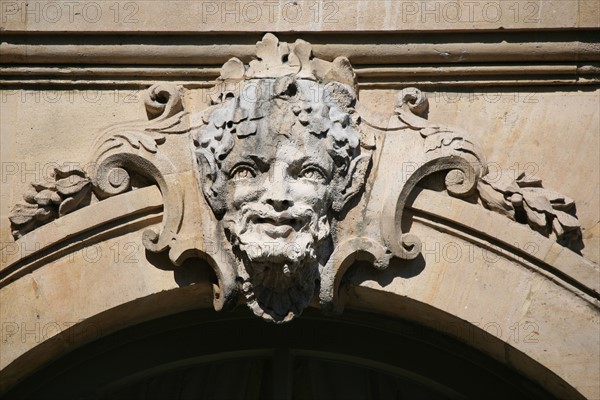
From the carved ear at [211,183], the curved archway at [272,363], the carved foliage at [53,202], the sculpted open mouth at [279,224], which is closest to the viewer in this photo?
the sculpted open mouth at [279,224]

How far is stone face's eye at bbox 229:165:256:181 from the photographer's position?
588 cm

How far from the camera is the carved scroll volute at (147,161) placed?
5969 millimetres

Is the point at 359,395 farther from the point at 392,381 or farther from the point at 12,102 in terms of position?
the point at 12,102

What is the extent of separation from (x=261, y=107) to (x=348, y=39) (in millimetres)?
487

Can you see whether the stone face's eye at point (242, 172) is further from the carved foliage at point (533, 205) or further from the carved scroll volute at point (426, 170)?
the carved foliage at point (533, 205)

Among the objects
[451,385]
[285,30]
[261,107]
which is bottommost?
[451,385]

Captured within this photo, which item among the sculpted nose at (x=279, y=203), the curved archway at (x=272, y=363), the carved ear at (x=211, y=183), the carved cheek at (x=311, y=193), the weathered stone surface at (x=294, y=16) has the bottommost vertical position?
the curved archway at (x=272, y=363)

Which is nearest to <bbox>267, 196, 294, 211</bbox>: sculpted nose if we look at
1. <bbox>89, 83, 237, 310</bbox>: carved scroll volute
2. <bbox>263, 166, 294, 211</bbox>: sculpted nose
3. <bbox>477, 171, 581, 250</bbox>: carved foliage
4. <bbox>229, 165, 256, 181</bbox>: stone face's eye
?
<bbox>263, 166, 294, 211</bbox>: sculpted nose

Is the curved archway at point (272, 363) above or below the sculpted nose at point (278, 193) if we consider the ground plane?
below

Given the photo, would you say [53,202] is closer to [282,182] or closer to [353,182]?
[282,182]

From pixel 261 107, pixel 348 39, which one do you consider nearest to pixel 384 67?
pixel 348 39

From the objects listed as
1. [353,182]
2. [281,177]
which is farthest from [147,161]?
[353,182]

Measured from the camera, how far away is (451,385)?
6.40 m

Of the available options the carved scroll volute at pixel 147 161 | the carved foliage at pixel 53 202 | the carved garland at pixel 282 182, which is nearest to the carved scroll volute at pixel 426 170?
the carved garland at pixel 282 182
